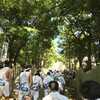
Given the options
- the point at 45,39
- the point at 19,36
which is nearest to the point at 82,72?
the point at 19,36

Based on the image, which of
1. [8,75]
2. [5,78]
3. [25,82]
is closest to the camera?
[25,82]

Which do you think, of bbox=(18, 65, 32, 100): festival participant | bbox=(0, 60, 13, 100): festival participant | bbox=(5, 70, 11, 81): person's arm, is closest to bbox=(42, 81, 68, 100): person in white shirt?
bbox=(18, 65, 32, 100): festival participant

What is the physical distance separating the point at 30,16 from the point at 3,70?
973 inches

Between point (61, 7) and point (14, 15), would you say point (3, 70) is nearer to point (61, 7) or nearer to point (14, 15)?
point (61, 7)

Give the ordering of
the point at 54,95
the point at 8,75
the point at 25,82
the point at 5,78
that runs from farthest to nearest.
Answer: the point at 8,75, the point at 5,78, the point at 25,82, the point at 54,95

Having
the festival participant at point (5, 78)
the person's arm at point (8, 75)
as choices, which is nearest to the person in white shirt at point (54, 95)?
the festival participant at point (5, 78)

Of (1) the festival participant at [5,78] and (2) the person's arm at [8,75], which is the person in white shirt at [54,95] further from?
(2) the person's arm at [8,75]

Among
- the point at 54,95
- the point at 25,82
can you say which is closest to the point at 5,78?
the point at 25,82

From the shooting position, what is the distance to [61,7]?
22.5 meters

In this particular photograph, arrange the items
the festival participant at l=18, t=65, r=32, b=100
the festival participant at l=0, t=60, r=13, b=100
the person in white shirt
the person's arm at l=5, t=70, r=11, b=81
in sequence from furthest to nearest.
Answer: the person's arm at l=5, t=70, r=11, b=81 < the festival participant at l=0, t=60, r=13, b=100 < the festival participant at l=18, t=65, r=32, b=100 < the person in white shirt

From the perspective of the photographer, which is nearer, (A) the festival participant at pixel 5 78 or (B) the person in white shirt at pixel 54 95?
(B) the person in white shirt at pixel 54 95

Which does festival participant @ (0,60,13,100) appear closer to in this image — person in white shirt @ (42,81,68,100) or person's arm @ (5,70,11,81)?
person's arm @ (5,70,11,81)

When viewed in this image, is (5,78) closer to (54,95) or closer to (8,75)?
(8,75)

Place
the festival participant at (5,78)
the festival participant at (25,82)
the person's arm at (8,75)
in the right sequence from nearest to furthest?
the festival participant at (25,82)
the festival participant at (5,78)
the person's arm at (8,75)
